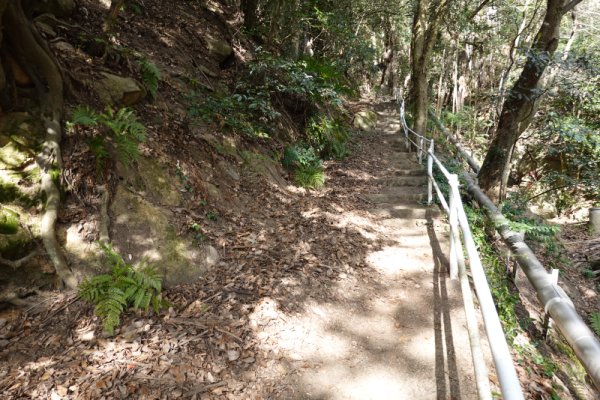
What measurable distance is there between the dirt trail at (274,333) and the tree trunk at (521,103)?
8.67 feet

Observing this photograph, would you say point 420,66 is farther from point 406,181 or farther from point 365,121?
point 365,121

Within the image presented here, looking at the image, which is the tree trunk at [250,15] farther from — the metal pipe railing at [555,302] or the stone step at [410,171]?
the metal pipe railing at [555,302]

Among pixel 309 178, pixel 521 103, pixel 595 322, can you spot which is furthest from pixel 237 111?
pixel 595 322

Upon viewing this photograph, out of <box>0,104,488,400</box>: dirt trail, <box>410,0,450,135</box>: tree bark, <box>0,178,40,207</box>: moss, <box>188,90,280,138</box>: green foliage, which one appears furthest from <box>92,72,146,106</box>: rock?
<box>410,0,450,135</box>: tree bark

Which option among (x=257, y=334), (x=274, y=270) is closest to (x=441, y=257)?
(x=274, y=270)

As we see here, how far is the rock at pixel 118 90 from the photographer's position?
4.83 metres

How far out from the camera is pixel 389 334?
133 inches

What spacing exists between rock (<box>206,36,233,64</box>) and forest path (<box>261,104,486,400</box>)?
242 inches

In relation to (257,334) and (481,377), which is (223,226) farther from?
(481,377)

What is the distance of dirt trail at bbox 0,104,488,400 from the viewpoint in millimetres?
2670

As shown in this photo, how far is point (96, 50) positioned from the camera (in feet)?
17.5

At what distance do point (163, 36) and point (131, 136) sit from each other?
4257 mm

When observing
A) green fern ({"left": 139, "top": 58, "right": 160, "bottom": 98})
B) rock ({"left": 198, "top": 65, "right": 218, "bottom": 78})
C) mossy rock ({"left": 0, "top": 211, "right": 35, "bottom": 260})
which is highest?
rock ({"left": 198, "top": 65, "right": 218, "bottom": 78})

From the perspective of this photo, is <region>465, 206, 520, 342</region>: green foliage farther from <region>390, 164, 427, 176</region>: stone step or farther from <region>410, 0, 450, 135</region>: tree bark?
<region>410, 0, 450, 135</region>: tree bark
